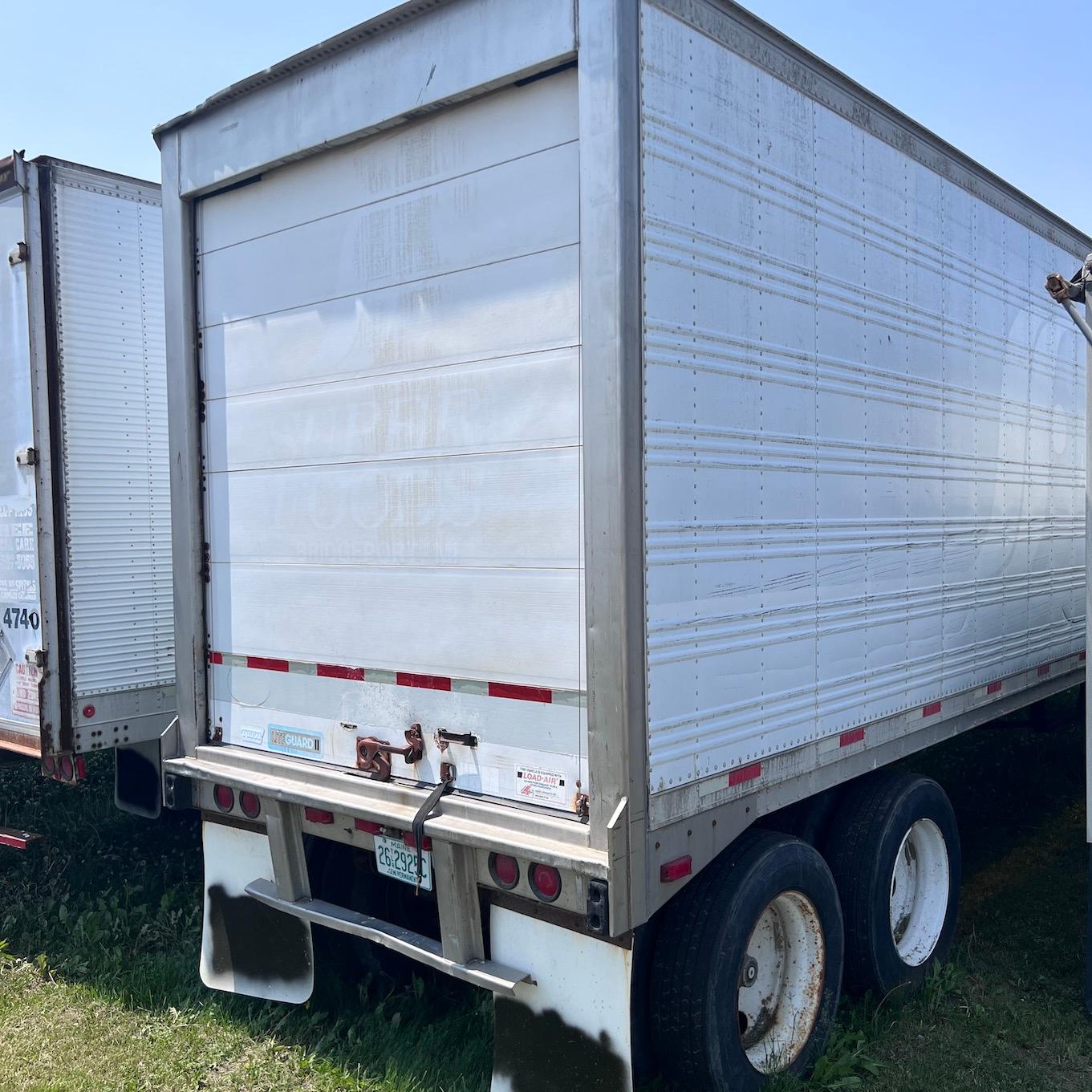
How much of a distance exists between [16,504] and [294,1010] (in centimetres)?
270

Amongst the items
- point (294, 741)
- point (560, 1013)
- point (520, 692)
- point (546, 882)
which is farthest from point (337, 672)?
point (560, 1013)

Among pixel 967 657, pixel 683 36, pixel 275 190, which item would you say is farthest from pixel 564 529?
pixel 967 657

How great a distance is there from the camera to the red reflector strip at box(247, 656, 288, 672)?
13.8 feet

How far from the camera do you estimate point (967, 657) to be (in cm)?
514

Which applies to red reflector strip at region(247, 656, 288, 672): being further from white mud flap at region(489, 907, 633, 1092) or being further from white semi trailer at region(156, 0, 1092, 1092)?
white mud flap at region(489, 907, 633, 1092)

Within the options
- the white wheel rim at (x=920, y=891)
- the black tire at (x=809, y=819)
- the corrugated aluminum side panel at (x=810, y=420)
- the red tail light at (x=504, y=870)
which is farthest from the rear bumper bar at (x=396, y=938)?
the white wheel rim at (x=920, y=891)

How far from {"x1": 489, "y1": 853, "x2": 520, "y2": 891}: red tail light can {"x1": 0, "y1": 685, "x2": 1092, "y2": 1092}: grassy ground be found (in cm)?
82

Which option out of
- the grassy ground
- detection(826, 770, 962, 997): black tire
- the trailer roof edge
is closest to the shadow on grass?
the grassy ground

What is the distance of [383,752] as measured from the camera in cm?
380

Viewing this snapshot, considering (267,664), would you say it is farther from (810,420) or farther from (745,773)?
(810,420)

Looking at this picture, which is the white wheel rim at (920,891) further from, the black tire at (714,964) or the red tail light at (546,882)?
the red tail light at (546,882)

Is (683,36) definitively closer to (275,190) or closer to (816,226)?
(816,226)

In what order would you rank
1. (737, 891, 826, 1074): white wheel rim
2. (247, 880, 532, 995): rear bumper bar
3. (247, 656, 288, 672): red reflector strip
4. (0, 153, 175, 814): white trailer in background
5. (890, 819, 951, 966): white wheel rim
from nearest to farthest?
(247, 880, 532, 995): rear bumper bar < (737, 891, 826, 1074): white wheel rim < (247, 656, 288, 672): red reflector strip < (890, 819, 951, 966): white wheel rim < (0, 153, 175, 814): white trailer in background

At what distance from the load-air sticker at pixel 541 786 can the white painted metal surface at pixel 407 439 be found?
1 cm
